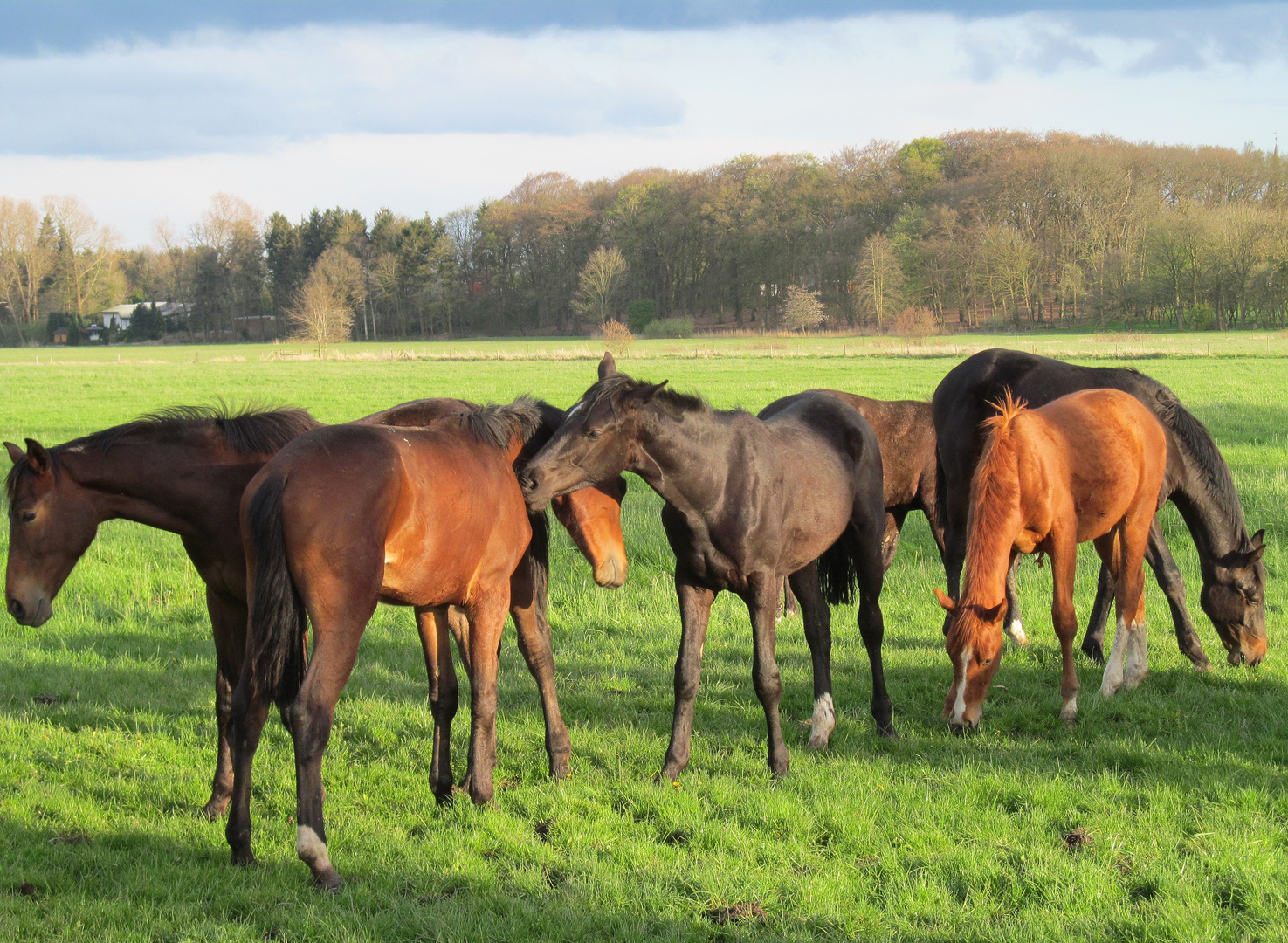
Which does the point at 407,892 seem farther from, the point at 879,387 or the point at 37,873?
the point at 879,387

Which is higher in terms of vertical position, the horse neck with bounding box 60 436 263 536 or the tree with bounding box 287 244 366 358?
the tree with bounding box 287 244 366 358

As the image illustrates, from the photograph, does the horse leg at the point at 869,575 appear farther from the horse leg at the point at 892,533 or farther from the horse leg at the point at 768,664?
the horse leg at the point at 892,533

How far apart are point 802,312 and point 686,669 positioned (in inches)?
2636

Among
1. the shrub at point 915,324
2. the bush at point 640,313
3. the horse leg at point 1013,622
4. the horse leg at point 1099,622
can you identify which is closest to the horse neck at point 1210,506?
the horse leg at point 1099,622

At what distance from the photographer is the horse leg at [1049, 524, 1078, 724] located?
5.30m

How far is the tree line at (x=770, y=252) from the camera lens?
6222 cm

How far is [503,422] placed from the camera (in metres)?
4.65

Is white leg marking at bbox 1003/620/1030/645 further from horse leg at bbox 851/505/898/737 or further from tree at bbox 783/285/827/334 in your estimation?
tree at bbox 783/285/827/334

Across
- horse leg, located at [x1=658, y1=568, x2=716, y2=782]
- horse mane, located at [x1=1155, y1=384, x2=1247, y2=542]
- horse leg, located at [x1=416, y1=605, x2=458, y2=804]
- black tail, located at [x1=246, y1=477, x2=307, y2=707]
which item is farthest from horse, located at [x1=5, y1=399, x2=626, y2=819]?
horse mane, located at [x1=1155, y1=384, x2=1247, y2=542]

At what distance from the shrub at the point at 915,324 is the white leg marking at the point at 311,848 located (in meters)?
54.8

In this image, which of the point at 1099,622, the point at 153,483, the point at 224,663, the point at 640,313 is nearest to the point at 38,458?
the point at 153,483

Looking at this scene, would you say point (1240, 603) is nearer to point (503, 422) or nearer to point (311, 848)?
point (503, 422)

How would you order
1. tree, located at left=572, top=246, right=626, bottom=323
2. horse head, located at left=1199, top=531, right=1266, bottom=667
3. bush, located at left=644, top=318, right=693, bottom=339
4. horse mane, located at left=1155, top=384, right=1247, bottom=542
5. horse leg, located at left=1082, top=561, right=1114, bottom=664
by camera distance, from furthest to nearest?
tree, located at left=572, top=246, right=626, bottom=323 < bush, located at left=644, top=318, right=693, bottom=339 < horse leg, located at left=1082, top=561, right=1114, bottom=664 < horse mane, located at left=1155, top=384, right=1247, bottom=542 < horse head, located at left=1199, top=531, right=1266, bottom=667

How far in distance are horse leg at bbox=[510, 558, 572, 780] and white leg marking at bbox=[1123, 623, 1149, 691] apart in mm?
3720
